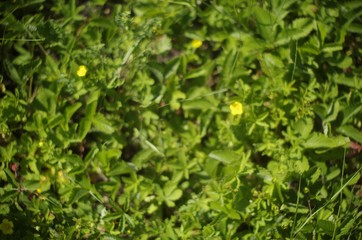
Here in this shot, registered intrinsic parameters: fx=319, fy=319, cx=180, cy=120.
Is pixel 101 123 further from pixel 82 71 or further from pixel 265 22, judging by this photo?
pixel 265 22

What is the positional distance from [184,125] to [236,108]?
0.39 meters

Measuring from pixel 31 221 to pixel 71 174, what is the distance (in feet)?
1.05

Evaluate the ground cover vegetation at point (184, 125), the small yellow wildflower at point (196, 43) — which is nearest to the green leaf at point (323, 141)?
the ground cover vegetation at point (184, 125)

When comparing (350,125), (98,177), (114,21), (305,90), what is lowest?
(98,177)

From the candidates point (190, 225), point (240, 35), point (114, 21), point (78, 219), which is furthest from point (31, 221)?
point (240, 35)

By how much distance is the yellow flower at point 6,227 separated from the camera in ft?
5.37

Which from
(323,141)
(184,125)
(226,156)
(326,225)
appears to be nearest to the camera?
(326,225)

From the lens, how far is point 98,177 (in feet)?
6.75

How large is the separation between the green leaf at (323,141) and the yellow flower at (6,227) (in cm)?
158


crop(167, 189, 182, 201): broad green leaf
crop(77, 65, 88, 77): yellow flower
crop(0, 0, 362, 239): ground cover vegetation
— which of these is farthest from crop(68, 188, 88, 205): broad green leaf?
crop(77, 65, 88, 77): yellow flower

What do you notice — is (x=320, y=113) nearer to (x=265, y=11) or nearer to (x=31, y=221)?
(x=265, y=11)

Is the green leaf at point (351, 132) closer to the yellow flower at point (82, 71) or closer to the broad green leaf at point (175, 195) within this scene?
the broad green leaf at point (175, 195)

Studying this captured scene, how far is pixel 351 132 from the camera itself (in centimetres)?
171

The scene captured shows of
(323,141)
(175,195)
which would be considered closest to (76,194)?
(175,195)
